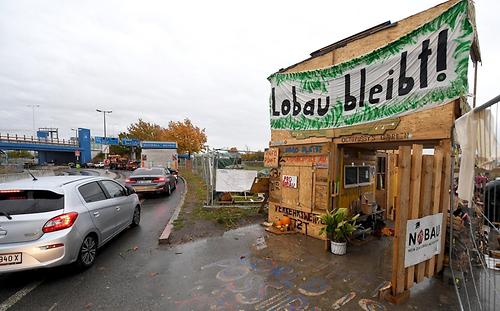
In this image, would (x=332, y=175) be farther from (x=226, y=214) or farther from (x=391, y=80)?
(x=226, y=214)

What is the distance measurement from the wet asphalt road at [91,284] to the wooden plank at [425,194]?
4.20 metres

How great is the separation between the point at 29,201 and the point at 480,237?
7635 millimetres

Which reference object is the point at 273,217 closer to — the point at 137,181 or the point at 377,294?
the point at 377,294

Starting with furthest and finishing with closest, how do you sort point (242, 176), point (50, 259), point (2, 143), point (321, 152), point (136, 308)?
point (2, 143) < point (242, 176) < point (321, 152) < point (50, 259) < point (136, 308)

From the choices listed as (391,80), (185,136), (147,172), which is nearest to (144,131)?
(185,136)

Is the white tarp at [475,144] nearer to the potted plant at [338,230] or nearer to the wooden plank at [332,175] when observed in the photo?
the potted plant at [338,230]

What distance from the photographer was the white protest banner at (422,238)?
11.2 feet

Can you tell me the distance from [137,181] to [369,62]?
11.1 metres

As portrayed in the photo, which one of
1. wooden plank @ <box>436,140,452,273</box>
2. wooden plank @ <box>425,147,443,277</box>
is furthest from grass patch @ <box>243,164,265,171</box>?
wooden plank @ <box>425,147,443,277</box>

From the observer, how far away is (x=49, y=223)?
3609 mm

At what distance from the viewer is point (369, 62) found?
5207mm

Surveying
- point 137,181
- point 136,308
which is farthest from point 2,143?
point 136,308

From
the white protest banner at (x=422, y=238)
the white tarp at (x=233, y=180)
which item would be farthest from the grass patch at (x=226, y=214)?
the white protest banner at (x=422, y=238)

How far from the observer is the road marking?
3161 millimetres
